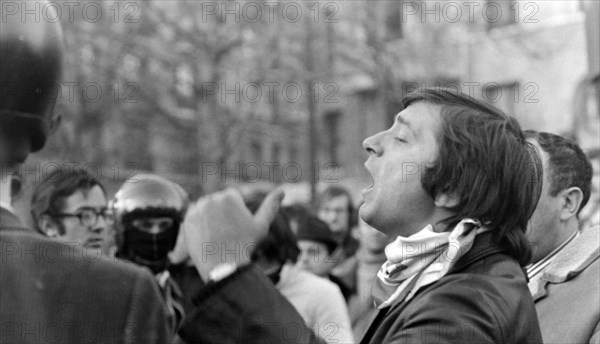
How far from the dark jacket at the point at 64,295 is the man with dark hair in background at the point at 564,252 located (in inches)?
67.3

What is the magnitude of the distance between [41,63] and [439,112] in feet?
3.79

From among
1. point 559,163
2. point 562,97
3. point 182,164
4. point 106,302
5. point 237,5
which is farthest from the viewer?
point 182,164

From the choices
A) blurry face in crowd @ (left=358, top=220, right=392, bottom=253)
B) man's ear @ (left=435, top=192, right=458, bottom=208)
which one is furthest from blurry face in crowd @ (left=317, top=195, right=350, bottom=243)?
man's ear @ (left=435, top=192, right=458, bottom=208)

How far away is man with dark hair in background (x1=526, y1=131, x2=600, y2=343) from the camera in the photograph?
323 cm

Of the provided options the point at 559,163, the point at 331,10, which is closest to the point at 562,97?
the point at 331,10

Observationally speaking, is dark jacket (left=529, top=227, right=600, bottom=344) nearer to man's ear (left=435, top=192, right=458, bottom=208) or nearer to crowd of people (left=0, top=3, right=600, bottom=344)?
crowd of people (left=0, top=3, right=600, bottom=344)

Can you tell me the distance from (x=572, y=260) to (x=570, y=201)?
1.11 ft

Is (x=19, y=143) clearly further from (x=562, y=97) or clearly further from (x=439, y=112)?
(x=562, y=97)

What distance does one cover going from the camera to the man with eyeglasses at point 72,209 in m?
4.25

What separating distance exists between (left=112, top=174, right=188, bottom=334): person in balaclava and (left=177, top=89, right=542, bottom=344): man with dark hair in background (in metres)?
1.75

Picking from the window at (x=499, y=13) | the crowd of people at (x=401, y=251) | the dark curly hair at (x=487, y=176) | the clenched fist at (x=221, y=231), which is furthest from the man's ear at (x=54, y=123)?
the window at (x=499, y=13)

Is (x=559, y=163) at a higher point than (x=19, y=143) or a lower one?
lower

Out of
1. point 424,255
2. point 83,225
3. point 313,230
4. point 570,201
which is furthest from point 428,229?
point 313,230

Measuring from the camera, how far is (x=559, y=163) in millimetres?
3750
